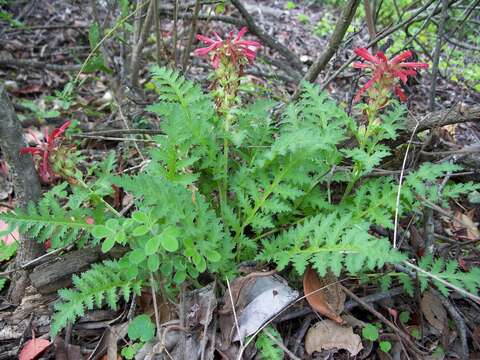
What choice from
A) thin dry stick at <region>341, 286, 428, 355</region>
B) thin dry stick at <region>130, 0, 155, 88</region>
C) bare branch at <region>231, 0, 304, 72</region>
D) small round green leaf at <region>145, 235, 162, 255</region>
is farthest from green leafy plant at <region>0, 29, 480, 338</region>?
bare branch at <region>231, 0, 304, 72</region>

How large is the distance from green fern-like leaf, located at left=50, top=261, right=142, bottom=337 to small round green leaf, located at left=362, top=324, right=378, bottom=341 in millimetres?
1069

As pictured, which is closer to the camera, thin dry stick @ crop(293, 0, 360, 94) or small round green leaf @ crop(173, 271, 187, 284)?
small round green leaf @ crop(173, 271, 187, 284)

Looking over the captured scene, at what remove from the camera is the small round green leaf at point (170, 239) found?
59.2 inches

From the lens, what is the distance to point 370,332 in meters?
1.91

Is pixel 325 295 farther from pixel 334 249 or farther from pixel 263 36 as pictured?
pixel 263 36

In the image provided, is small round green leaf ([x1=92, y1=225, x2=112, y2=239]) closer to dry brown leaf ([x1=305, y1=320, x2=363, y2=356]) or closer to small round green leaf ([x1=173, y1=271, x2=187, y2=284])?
small round green leaf ([x1=173, y1=271, x2=187, y2=284])

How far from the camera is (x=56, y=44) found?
185 inches

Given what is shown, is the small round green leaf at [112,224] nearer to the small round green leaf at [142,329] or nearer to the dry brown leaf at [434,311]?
the small round green leaf at [142,329]

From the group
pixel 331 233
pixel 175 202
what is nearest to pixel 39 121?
pixel 175 202

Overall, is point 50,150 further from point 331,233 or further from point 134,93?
point 134,93

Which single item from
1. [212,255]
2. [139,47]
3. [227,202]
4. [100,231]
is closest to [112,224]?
[100,231]

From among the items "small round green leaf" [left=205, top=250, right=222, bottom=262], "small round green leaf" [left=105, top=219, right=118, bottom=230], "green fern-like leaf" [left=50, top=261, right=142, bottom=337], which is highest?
"small round green leaf" [left=105, top=219, right=118, bottom=230]

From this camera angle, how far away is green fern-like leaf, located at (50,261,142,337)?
1.74 m

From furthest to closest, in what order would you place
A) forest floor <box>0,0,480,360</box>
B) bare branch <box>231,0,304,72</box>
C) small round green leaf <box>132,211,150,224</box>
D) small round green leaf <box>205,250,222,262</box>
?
1. bare branch <box>231,0,304,72</box>
2. forest floor <box>0,0,480,360</box>
3. small round green leaf <box>205,250,222,262</box>
4. small round green leaf <box>132,211,150,224</box>
